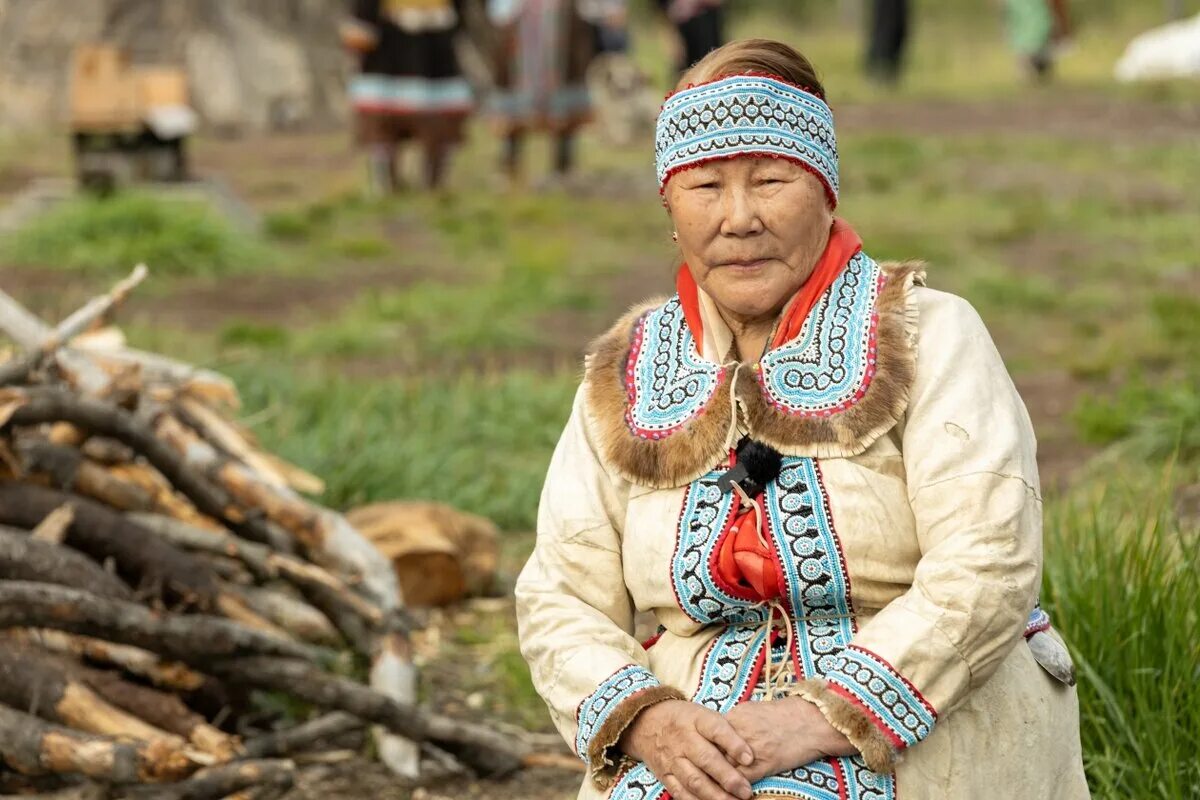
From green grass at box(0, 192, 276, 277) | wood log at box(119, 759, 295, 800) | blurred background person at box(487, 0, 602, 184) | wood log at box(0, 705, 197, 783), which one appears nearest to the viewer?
wood log at box(0, 705, 197, 783)

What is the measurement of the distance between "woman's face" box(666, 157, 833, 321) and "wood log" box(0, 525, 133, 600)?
1810 mm

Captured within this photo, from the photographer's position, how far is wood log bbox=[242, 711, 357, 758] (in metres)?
4.04

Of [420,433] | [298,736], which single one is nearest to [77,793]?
[298,736]

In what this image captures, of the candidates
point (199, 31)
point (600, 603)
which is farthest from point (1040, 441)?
point (199, 31)

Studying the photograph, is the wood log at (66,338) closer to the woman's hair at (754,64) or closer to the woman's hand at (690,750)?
the woman's hair at (754,64)

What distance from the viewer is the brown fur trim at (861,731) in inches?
101

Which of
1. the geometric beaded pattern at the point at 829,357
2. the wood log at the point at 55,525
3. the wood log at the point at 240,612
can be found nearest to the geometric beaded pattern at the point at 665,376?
the geometric beaded pattern at the point at 829,357

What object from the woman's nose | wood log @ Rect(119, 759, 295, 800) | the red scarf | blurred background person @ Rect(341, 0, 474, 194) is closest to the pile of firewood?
wood log @ Rect(119, 759, 295, 800)

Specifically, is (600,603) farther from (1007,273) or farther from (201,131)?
(201,131)

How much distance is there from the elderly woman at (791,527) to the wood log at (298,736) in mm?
1317

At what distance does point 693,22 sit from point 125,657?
14744 mm

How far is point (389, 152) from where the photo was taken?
46.6 feet

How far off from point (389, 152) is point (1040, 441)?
8400 mm

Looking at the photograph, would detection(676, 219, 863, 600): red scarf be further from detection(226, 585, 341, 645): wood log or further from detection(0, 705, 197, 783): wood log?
detection(226, 585, 341, 645): wood log
